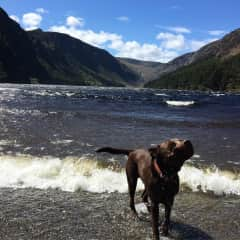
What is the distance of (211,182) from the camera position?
49.2 ft

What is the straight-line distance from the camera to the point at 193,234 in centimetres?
951

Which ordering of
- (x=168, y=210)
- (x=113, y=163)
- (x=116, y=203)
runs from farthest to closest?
(x=113, y=163) → (x=116, y=203) → (x=168, y=210)

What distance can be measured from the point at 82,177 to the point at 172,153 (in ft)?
24.6

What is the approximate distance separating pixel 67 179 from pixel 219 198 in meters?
4.37

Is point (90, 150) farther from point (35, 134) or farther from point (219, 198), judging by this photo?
point (219, 198)

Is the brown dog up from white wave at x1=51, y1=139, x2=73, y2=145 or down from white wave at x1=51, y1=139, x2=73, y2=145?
up

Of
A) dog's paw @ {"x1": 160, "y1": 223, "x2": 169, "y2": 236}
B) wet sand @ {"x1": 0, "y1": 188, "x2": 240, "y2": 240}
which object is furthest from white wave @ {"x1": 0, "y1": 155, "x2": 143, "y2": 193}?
dog's paw @ {"x1": 160, "y1": 223, "x2": 169, "y2": 236}

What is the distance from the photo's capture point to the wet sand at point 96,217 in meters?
9.37

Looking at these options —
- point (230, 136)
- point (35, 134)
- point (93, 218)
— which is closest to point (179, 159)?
point (93, 218)

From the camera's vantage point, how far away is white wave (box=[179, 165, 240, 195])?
14.4m

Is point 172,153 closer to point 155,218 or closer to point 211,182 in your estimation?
point 155,218

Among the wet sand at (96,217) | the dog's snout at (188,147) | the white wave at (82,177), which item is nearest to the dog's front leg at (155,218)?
the wet sand at (96,217)

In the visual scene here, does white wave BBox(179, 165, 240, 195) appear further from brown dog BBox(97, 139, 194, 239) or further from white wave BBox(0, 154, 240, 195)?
brown dog BBox(97, 139, 194, 239)

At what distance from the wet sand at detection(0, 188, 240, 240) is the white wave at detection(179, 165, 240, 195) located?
1.86m
